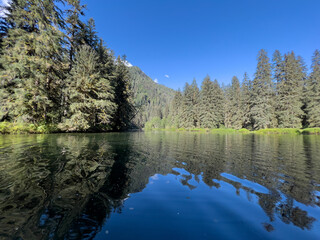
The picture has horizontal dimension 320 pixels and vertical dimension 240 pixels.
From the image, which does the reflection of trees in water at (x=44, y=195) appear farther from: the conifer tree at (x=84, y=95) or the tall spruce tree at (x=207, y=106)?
the tall spruce tree at (x=207, y=106)

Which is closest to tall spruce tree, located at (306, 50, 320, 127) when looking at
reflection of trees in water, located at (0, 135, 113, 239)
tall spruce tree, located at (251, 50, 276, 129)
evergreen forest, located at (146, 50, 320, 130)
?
evergreen forest, located at (146, 50, 320, 130)

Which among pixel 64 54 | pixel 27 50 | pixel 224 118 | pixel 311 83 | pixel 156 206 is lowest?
pixel 156 206

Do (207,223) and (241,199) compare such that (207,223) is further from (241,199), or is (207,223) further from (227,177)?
(227,177)

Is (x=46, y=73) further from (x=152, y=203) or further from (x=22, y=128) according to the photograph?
(x=152, y=203)

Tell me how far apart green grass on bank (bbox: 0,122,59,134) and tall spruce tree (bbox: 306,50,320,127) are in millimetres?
45135

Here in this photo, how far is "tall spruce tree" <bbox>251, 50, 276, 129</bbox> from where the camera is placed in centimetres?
3362

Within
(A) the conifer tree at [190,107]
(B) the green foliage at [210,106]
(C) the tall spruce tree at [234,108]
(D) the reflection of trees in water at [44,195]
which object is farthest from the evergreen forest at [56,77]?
(A) the conifer tree at [190,107]

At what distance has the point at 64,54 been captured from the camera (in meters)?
20.1

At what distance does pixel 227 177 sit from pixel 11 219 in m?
4.45

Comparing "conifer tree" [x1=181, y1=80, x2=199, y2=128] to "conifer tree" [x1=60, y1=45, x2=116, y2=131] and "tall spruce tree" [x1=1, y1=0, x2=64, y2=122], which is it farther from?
"tall spruce tree" [x1=1, y1=0, x2=64, y2=122]

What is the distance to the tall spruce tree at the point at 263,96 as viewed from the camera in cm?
3362

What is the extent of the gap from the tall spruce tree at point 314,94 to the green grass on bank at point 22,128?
45.1 m

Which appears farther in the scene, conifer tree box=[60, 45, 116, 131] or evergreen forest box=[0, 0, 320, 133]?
conifer tree box=[60, 45, 116, 131]

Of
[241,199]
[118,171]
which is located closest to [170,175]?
[118,171]
